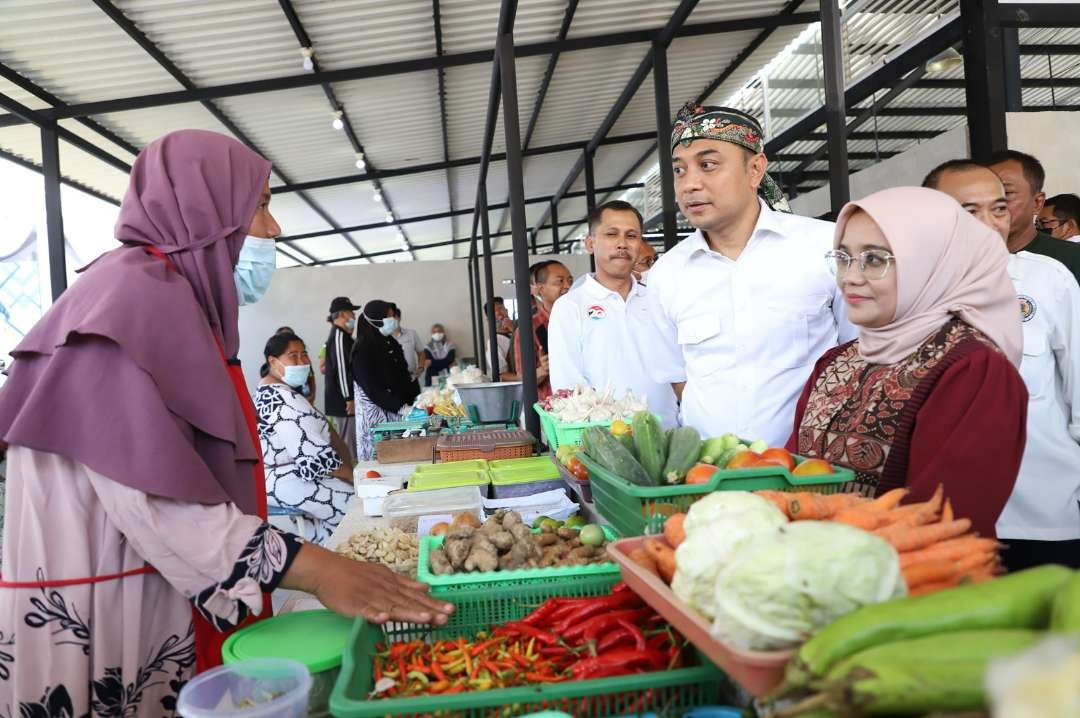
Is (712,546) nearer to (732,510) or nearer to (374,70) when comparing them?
(732,510)

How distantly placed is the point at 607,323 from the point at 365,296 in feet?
44.6

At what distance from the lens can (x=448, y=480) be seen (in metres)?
3.20

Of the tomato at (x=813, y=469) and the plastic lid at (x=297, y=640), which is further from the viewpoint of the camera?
the tomato at (x=813, y=469)

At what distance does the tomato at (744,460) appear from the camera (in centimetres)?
171

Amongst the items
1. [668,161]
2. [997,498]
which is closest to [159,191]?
[997,498]

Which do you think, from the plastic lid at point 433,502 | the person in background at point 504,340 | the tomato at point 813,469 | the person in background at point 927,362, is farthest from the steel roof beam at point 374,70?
the tomato at point 813,469

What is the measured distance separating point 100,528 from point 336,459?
303 centimetres

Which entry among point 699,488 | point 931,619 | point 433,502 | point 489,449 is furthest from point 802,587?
point 489,449

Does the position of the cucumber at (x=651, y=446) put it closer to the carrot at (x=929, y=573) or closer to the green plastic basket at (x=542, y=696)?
the green plastic basket at (x=542, y=696)

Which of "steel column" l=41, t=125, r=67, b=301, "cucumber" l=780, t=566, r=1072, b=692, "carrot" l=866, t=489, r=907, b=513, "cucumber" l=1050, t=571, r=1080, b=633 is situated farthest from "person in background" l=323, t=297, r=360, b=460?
"cucumber" l=1050, t=571, r=1080, b=633

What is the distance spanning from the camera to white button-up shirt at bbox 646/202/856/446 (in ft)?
9.05

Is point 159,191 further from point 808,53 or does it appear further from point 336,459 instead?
point 808,53

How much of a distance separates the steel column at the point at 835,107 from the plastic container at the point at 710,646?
2800mm

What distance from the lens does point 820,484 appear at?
5.42ft
